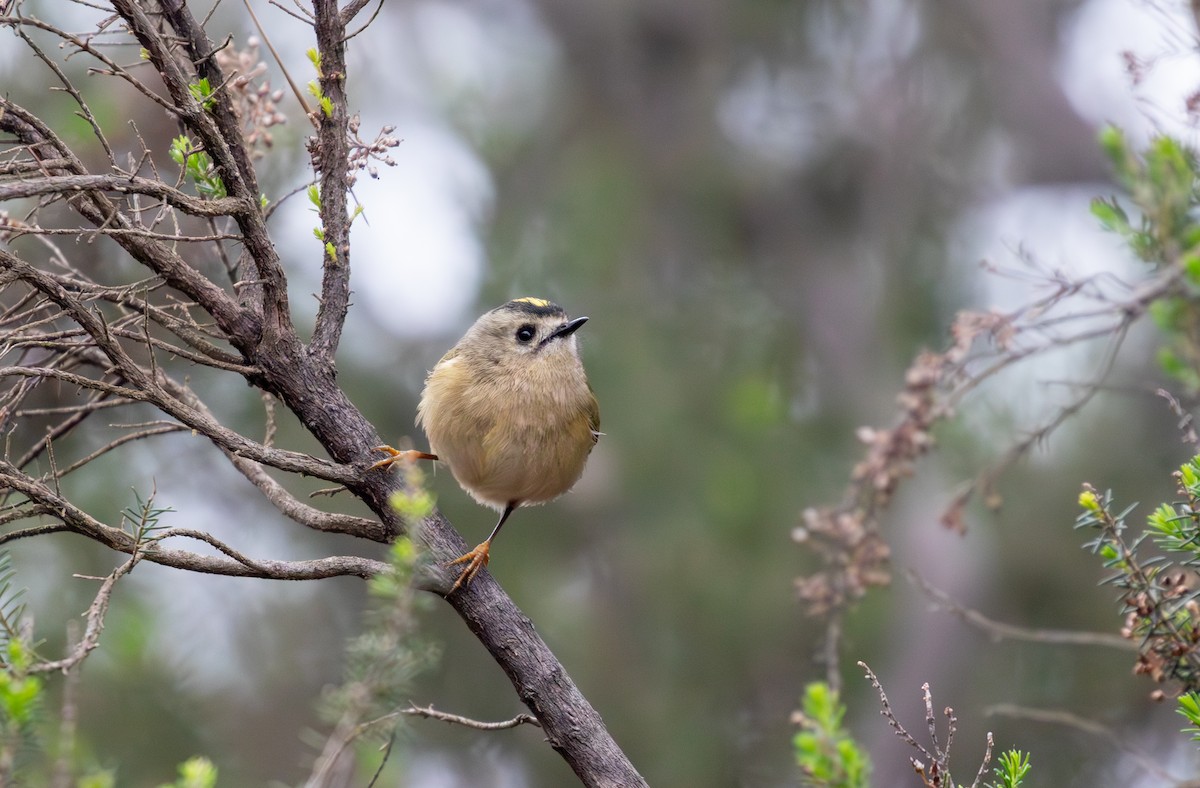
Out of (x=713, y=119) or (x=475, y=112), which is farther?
(x=713, y=119)

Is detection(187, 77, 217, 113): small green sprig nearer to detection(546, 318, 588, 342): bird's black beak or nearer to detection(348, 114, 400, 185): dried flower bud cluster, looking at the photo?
detection(348, 114, 400, 185): dried flower bud cluster

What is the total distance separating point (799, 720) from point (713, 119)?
6426 millimetres

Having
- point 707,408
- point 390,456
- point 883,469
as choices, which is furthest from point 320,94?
point 707,408

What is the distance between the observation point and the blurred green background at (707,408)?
17.2ft

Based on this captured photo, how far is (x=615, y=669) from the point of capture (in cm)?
572

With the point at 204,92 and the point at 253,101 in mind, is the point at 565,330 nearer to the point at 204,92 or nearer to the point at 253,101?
the point at 253,101

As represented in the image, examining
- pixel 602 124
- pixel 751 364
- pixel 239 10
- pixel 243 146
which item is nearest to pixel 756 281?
pixel 751 364

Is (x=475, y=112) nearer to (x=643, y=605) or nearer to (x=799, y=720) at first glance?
(x=643, y=605)

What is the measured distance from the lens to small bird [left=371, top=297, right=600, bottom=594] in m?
3.57

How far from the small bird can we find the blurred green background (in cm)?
108

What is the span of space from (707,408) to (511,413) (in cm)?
282

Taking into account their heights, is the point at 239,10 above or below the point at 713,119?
below

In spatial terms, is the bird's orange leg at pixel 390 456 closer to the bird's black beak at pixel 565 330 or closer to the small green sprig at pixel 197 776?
the bird's black beak at pixel 565 330

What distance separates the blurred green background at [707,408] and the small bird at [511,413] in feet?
3.56
